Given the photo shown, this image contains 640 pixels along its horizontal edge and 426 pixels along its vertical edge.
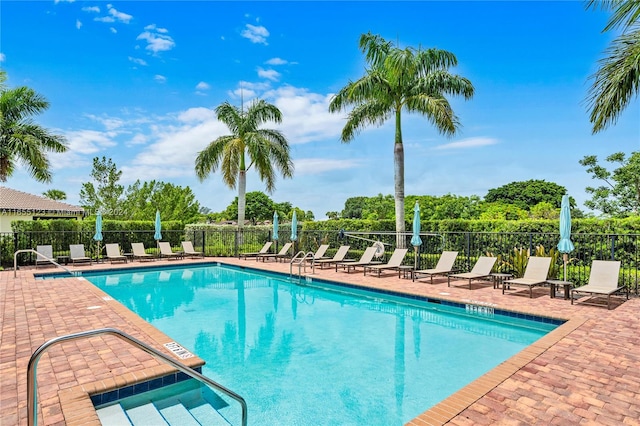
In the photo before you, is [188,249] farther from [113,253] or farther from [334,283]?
[334,283]

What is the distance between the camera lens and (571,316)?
22.3 ft

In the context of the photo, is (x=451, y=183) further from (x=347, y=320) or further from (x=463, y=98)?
(x=347, y=320)

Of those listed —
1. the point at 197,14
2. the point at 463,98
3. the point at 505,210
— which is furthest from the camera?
the point at 505,210

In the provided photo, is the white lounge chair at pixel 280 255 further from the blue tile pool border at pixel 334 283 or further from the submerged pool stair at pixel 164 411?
the submerged pool stair at pixel 164 411

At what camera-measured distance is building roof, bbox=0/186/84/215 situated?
23125 mm

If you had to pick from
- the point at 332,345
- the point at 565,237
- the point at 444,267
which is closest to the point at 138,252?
the point at 444,267

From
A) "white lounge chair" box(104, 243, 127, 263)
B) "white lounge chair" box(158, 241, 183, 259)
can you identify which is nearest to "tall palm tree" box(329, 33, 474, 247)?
"white lounge chair" box(158, 241, 183, 259)

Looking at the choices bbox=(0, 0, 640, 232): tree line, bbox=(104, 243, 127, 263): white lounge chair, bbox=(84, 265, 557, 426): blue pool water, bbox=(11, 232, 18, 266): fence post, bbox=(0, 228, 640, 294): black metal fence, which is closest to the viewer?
bbox=(84, 265, 557, 426): blue pool water

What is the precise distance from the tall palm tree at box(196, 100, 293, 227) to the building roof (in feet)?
38.5

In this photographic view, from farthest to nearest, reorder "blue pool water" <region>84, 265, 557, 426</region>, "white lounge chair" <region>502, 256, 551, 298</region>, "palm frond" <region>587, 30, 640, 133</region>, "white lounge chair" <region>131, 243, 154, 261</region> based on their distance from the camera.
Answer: "white lounge chair" <region>131, 243, 154, 261</region>
"white lounge chair" <region>502, 256, 551, 298</region>
"palm frond" <region>587, 30, 640, 133</region>
"blue pool water" <region>84, 265, 557, 426</region>

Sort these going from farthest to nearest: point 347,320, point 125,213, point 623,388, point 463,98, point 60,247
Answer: point 125,213, point 60,247, point 463,98, point 347,320, point 623,388

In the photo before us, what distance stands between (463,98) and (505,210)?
35.2 meters

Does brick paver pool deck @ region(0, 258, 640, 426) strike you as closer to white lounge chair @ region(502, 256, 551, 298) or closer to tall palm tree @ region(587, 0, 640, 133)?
white lounge chair @ region(502, 256, 551, 298)

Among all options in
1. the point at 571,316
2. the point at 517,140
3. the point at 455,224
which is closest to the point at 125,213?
the point at 455,224
